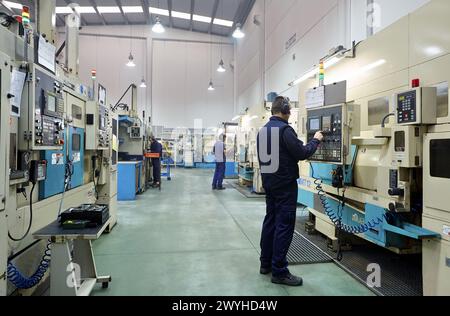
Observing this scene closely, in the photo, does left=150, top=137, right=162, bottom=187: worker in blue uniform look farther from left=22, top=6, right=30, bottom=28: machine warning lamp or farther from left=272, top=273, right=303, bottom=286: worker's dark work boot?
left=272, top=273, right=303, bottom=286: worker's dark work boot

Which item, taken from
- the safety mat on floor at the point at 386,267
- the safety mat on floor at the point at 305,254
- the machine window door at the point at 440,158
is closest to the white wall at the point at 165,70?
the safety mat on floor at the point at 305,254

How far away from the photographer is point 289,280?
2443 mm

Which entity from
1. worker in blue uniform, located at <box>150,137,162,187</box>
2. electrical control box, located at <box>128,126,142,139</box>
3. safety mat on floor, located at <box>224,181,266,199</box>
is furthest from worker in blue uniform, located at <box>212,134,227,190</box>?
electrical control box, located at <box>128,126,142,139</box>

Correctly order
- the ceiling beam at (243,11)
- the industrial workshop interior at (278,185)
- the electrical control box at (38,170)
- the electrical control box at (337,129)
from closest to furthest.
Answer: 1. the industrial workshop interior at (278,185)
2. the electrical control box at (38,170)
3. the electrical control box at (337,129)
4. the ceiling beam at (243,11)

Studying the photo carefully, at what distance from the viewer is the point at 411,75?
7.74 feet

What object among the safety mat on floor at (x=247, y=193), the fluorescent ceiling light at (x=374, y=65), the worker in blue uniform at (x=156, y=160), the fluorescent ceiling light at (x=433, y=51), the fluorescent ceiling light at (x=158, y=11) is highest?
the fluorescent ceiling light at (x=158, y=11)

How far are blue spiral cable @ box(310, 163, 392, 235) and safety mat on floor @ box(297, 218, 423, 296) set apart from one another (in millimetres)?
343

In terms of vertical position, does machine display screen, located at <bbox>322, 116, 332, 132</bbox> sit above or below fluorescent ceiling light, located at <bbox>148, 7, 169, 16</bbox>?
below

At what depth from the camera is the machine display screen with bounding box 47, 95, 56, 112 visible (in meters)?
2.25

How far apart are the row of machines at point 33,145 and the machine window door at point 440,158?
2602 mm

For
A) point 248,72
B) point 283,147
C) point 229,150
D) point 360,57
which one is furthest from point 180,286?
point 248,72

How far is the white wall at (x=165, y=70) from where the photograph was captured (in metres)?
13.8

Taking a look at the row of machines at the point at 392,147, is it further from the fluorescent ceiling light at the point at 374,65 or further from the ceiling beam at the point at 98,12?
the ceiling beam at the point at 98,12

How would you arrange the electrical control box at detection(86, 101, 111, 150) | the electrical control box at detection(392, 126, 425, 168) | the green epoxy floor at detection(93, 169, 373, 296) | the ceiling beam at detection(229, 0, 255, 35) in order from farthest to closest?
the ceiling beam at detection(229, 0, 255, 35) → the electrical control box at detection(86, 101, 111, 150) → the green epoxy floor at detection(93, 169, 373, 296) → the electrical control box at detection(392, 126, 425, 168)
